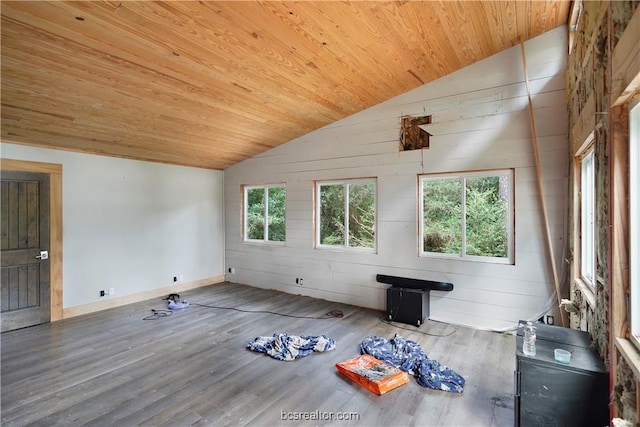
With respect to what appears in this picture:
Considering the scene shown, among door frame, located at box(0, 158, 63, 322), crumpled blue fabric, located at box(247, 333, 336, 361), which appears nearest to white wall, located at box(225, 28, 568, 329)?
crumpled blue fabric, located at box(247, 333, 336, 361)

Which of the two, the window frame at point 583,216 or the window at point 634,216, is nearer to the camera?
the window at point 634,216

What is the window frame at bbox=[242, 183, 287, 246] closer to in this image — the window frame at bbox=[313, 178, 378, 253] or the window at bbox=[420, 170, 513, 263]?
the window frame at bbox=[313, 178, 378, 253]

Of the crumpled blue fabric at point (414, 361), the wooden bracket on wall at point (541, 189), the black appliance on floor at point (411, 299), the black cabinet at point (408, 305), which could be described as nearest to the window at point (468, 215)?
the wooden bracket on wall at point (541, 189)

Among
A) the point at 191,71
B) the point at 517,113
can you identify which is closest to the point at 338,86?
the point at 191,71

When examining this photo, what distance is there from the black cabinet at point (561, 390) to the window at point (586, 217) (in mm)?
1270

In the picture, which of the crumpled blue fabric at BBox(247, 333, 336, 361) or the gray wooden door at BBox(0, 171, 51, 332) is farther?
the gray wooden door at BBox(0, 171, 51, 332)

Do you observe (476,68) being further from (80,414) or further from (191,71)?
(80,414)

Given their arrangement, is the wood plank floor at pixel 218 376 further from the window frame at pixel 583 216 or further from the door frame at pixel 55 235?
the window frame at pixel 583 216

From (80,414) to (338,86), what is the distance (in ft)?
13.7

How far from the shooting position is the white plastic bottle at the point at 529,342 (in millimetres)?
2054

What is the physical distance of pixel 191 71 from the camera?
3.18m

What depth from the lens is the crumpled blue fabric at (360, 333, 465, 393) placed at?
9.02 ft

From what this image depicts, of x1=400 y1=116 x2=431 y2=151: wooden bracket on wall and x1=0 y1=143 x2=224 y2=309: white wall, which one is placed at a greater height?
x1=400 y1=116 x2=431 y2=151: wooden bracket on wall

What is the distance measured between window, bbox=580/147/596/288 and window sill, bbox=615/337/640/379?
1604 millimetres
